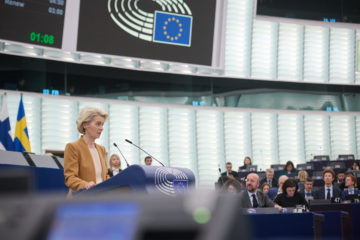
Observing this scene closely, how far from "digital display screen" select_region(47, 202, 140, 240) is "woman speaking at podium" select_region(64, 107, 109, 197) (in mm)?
2025

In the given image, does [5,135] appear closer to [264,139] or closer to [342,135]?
[264,139]

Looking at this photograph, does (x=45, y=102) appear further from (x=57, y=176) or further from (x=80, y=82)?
(x=57, y=176)

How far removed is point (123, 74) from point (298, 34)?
5.23 meters

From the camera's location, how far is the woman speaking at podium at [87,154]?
100.0 inches

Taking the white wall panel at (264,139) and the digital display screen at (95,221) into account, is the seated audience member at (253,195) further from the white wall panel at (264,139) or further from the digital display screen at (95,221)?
the white wall panel at (264,139)

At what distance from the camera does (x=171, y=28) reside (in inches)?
381

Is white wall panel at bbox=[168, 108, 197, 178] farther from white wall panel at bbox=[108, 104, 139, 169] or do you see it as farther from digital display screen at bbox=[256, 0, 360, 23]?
digital display screen at bbox=[256, 0, 360, 23]

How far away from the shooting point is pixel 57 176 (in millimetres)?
4781

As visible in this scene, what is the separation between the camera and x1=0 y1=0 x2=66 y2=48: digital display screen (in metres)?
8.17

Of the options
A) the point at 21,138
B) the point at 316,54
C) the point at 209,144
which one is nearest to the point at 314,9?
the point at 316,54

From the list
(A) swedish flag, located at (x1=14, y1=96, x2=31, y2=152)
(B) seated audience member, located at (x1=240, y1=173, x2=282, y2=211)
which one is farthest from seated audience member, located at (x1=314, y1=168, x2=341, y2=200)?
(A) swedish flag, located at (x1=14, y1=96, x2=31, y2=152)

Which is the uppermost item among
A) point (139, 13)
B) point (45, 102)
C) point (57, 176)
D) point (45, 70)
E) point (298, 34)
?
point (298, 34)

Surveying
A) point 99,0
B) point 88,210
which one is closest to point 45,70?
point 99,0

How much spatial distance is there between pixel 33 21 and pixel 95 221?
835 centimetres
